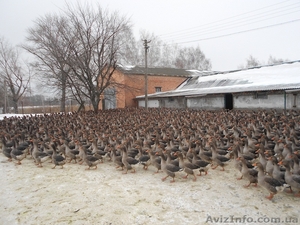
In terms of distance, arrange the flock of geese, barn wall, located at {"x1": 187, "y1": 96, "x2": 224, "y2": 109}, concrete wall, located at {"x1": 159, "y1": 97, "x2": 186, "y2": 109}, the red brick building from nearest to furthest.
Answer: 1. the flock of geese
2. barn wall, located at {"x1": 187, "y1": 96, "x2": 224, "y2": 109}
3. concrete wall, located at {"x1": 159, "y1": 97, "x2": 186, "y2": 109}
4. the red brick building

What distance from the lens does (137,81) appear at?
35031 mm

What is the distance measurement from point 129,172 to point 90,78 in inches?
666

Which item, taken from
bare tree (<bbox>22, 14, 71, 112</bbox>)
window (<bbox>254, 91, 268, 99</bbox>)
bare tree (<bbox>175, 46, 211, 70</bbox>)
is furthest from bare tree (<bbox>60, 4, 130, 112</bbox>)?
bare tree (<bbox>175, 46, 211, 70</bbox>)

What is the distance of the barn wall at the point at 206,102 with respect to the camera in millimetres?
22031

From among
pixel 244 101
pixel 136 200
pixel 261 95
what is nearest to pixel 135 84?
pixel 244 101

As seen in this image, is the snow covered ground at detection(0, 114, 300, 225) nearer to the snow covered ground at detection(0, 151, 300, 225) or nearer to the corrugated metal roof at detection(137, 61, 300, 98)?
the snow covered ground at detection(0, 151, 300, 225)

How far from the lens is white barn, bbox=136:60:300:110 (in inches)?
675

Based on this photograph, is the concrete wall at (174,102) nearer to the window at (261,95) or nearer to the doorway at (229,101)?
the doorway at (229,101)

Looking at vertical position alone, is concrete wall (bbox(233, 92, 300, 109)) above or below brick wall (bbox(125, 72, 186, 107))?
below

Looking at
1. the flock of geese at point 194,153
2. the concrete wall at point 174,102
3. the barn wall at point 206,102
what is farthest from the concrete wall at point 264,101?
the concrete wall at point 174,102

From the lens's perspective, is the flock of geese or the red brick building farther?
the red brick building

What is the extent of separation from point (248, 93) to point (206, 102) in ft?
15.3

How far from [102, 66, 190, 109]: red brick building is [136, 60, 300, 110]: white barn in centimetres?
424

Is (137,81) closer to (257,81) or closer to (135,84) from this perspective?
(135,84)
